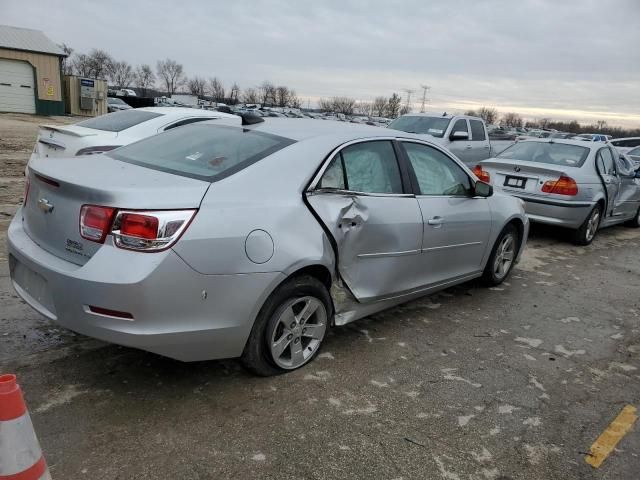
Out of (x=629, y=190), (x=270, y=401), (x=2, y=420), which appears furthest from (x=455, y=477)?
(x=629, y=190)

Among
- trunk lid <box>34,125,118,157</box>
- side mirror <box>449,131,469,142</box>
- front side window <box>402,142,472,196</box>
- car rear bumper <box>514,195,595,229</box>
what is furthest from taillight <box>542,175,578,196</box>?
trunk lid <box>34,125,118,157</box>

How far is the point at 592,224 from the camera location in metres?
8.01

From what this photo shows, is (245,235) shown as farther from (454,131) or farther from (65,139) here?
(454,131)

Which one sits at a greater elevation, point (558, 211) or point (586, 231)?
point (558, 211)

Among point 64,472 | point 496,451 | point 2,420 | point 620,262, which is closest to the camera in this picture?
point 2,420

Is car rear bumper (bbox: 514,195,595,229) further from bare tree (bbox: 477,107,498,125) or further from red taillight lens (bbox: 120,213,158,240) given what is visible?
bare tree (bbox: 477,107,498,125)

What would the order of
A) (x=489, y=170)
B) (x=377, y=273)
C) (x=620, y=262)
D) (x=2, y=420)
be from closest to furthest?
1. (x=2, y=420)
2. (x=377, y=273)
3. (x=620, y=262)
4. (x=489, y=170)

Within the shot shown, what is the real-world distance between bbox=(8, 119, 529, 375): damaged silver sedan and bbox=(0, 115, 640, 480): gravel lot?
32 cm

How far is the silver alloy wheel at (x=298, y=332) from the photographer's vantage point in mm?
3203

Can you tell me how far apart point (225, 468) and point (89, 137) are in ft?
17.2

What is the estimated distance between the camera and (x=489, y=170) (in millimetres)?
8094

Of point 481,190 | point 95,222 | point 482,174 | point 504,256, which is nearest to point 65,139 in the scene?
point 95,222

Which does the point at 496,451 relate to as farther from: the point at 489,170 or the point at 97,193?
the point at 489,170

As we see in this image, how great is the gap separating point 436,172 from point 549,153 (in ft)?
15.2
